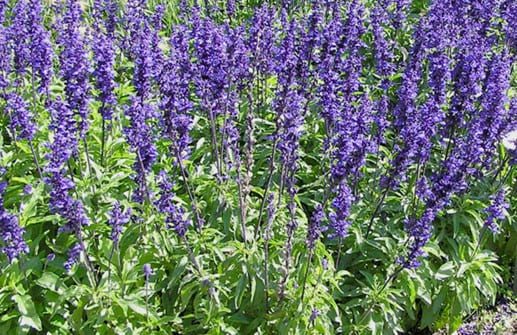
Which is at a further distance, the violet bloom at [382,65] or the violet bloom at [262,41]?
the violet bloom at [262,41]

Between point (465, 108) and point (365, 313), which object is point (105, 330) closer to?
point (365, 313)

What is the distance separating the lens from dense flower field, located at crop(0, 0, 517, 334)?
5.28 meters

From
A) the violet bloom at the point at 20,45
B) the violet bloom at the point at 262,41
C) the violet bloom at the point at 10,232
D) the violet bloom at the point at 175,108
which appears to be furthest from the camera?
the violet bloom at the point at 20,45

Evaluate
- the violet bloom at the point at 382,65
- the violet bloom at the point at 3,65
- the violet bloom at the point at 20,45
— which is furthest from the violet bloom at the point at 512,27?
the violet bloom at the point at 3,65

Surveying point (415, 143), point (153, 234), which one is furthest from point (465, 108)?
point (153, 234)

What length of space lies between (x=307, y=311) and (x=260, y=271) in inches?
20.4

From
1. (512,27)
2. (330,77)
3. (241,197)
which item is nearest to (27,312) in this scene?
(241,197)

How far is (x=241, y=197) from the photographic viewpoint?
5680mm

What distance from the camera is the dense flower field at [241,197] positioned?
5.28 meters

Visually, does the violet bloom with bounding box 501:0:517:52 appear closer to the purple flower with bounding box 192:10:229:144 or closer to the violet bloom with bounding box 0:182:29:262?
the purple flower with bounding box 192:10:229:144

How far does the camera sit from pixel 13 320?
17.5ft

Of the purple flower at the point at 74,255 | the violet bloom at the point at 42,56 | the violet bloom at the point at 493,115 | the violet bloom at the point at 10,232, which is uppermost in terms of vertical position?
the violet bloom at the point at 42,56

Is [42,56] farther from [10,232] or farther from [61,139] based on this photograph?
[10,232]

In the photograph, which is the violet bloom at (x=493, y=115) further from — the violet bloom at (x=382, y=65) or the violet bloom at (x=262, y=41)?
the violet bloom at (x=262, y=41)
